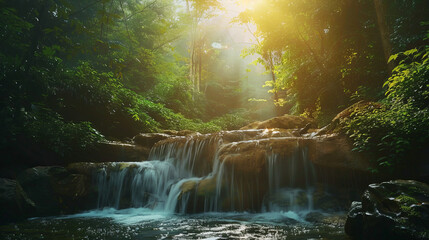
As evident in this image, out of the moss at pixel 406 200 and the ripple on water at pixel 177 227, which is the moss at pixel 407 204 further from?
the ripple on water at pixel 177 227

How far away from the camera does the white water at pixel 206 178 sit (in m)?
6.54

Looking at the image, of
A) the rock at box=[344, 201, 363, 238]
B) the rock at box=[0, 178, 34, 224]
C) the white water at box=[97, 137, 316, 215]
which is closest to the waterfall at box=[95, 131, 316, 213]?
the white water at box=[97, 137, 316, 215]

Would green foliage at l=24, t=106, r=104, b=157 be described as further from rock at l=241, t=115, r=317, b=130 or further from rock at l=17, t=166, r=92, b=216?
rock at l=241, t=115, r=317, b=130

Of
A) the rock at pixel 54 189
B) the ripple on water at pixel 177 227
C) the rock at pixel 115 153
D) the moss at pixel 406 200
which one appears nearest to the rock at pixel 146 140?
the rock at pixel 115 153

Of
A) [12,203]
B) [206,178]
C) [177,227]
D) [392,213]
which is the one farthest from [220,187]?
[12,203]

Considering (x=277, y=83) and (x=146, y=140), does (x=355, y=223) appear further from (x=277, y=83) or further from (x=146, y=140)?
(x=277, y=83)

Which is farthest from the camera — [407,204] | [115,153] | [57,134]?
[115,153]

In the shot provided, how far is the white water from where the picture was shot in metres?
6.54

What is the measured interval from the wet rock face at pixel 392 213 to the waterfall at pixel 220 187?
219 centimetres

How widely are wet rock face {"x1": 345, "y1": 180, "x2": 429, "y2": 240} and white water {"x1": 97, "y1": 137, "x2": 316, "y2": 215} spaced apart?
2.13m

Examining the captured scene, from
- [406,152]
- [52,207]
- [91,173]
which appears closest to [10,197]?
[52,207]

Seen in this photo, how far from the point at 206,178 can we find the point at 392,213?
4.95m

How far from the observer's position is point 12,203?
5.38 m

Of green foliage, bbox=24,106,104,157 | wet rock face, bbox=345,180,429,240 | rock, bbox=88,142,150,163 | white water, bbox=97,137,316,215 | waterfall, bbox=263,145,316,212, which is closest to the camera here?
wet rock face, bbox=345,180,429,240
